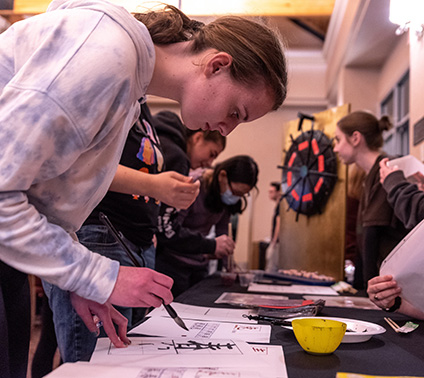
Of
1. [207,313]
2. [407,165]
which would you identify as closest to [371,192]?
[407,165]

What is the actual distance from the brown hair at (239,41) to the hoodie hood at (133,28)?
104 mm

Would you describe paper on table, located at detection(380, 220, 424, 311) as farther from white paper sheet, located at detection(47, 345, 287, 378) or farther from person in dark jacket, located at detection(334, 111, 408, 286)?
person in dark jacket, located at detection(334, 111, 408, 286)

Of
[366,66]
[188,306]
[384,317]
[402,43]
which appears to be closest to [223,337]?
[188,306]

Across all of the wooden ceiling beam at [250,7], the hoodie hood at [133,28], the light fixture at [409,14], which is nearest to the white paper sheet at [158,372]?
the hoodie hood at [133,28]

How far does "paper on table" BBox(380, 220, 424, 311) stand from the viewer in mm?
1031

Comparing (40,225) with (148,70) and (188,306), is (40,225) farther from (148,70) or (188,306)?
(188,306)

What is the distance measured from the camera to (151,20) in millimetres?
840

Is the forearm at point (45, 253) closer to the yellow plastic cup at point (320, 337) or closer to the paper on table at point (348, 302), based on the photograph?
the yellow plastic cup at point (320, 337)

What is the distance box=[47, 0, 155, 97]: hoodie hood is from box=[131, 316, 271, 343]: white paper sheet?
0.44 m

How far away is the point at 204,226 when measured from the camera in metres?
2.42

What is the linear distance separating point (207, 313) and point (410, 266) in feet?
1.61

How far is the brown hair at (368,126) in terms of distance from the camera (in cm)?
237

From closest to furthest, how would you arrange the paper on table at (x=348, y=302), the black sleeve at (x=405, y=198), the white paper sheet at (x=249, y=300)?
the white paper sheet at (x=249, y=300) → the paper on table at (x=348, y=302) → the black sleeve at (x=405, y=198)

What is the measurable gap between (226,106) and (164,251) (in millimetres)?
1411
